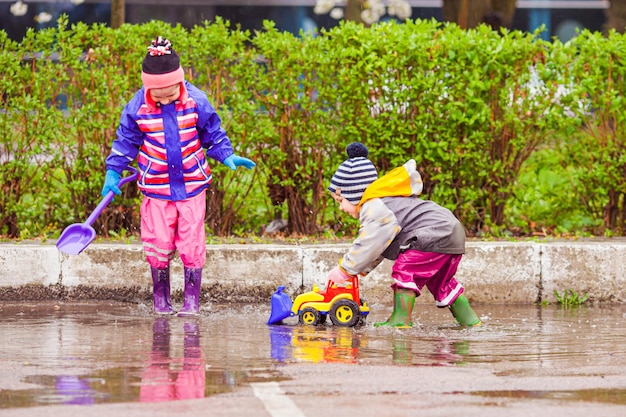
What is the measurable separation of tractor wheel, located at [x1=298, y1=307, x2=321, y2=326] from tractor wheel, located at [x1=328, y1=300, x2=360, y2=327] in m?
0.09

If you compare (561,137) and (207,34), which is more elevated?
(207,34)

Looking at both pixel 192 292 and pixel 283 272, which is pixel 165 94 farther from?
pixel 283 272

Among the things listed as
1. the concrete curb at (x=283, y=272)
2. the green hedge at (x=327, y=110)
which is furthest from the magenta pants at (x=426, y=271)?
the green hedge at (x=327, y=110)

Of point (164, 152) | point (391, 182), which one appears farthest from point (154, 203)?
point (391, 182)

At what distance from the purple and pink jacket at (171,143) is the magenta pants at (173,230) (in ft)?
0.24

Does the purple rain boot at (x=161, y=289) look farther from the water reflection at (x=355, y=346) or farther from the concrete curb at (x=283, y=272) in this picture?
the water reflection at (x=355, y=346)

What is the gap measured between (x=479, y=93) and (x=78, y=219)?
10.3 ft

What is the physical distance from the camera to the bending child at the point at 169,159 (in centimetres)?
747

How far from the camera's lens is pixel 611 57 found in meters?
9.07

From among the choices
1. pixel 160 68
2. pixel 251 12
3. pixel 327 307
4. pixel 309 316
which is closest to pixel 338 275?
pixel 327 307

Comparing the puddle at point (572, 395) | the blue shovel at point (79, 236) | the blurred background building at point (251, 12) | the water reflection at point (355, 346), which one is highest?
the blurred background building at point (251, 12)

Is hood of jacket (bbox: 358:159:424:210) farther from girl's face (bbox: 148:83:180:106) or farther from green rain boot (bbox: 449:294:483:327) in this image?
girl's face (bbox: 148:83:180:106)

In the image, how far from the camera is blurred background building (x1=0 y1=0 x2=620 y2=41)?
82.7 ft

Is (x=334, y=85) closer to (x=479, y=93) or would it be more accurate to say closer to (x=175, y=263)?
(x=479, y=93)
